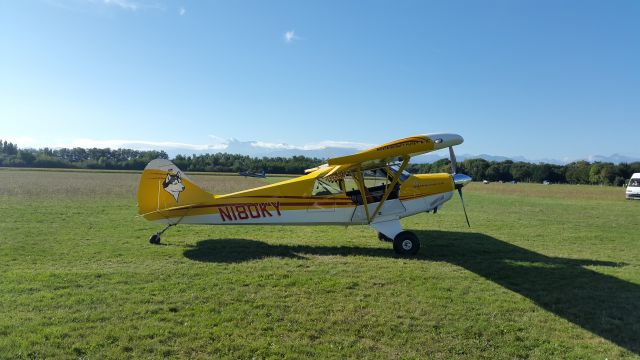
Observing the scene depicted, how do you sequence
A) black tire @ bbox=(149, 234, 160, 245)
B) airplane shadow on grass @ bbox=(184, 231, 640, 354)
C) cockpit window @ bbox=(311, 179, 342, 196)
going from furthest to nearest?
1. black tire @ bbox=(149, 234, 160, 245)
2. cockpit window @ bbox=(311, 179, 342, 196)
3. airplane shadow on grass @ bbox=(184, 231, 640, 354)

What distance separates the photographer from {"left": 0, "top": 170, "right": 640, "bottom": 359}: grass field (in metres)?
4.76

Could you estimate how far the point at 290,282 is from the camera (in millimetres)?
7008

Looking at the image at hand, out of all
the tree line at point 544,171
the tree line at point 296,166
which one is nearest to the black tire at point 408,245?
the tree line at point 296,166

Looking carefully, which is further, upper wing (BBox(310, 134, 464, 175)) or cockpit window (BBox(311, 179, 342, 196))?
cockpit window (BBox(311, 179, 342, 196))

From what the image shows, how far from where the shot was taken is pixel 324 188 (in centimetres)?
1023

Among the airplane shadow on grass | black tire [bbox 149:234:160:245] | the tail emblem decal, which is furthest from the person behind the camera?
black tire [bbox 149:234:160:245]

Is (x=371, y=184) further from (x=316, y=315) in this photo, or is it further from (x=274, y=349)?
(x=274, y=349)

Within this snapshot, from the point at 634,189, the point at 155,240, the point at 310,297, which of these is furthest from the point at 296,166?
the point at 310,297

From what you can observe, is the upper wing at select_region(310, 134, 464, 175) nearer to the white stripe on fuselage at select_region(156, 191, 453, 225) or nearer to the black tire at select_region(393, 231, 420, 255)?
the white stripe on fuselage at select_region(156, 191, 453, 225)

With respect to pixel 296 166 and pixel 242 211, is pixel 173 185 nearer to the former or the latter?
pixel 242 211

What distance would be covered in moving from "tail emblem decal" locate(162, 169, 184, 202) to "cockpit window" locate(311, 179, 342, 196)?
328 cm

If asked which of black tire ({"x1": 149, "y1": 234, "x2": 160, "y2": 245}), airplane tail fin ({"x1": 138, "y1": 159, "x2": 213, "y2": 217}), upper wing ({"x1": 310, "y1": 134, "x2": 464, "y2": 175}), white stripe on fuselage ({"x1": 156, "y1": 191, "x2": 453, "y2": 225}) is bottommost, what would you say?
black tire ({"x1": 149, "y1": 234, "x2": 160, "y2": 245})

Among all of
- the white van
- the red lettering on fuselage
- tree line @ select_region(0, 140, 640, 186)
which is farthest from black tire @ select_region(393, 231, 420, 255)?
tree line @ select_region(0, 140, 640, 186)

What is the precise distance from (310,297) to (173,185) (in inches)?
209
